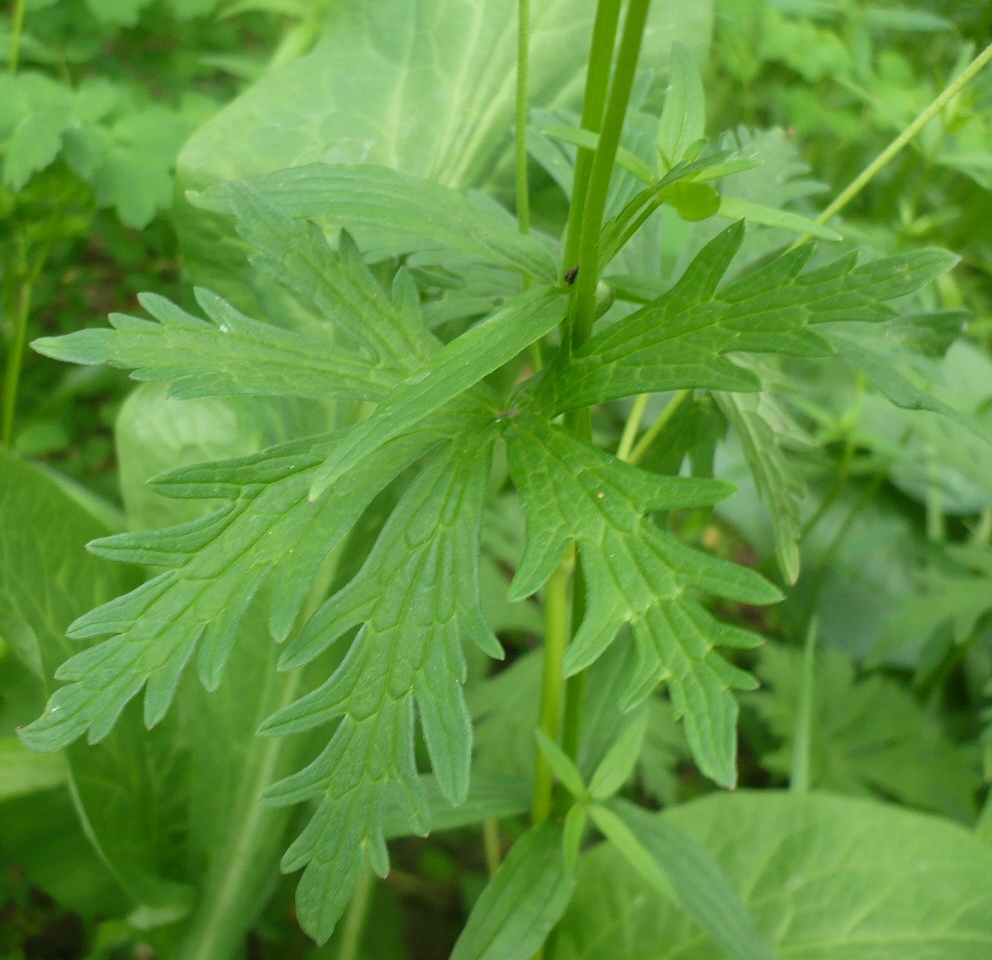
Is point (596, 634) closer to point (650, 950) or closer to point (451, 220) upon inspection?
point (451, 220)

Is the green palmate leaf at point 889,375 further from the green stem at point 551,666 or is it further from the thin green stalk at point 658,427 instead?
the green stem at point 551,666

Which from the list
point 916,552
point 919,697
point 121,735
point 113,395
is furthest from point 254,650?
point 916,552

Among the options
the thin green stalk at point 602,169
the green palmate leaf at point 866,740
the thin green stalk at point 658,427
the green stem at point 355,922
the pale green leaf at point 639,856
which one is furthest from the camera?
the green palmate leaf at point 866,740

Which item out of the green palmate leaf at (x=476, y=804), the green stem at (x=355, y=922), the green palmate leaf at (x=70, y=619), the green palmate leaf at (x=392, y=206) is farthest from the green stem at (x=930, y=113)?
the green stem at (x=355, y=922)

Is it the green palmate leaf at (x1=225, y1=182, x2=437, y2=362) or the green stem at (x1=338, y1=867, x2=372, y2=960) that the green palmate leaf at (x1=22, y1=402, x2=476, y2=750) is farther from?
the green stem at (x1=338, y1=867, x2=372, y2=960)

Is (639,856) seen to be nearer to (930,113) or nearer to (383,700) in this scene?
(383,700)

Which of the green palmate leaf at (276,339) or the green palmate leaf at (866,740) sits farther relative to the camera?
the green palmate leaf at (866,740)

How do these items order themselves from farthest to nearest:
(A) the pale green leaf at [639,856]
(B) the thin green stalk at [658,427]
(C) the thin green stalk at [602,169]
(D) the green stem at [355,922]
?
(D) the green stem at [355,922]
(B) the thin green stalk at [658,427]
(A) the pale green leaf at [639,856]
(C) the thin green stalk at [602,169]
